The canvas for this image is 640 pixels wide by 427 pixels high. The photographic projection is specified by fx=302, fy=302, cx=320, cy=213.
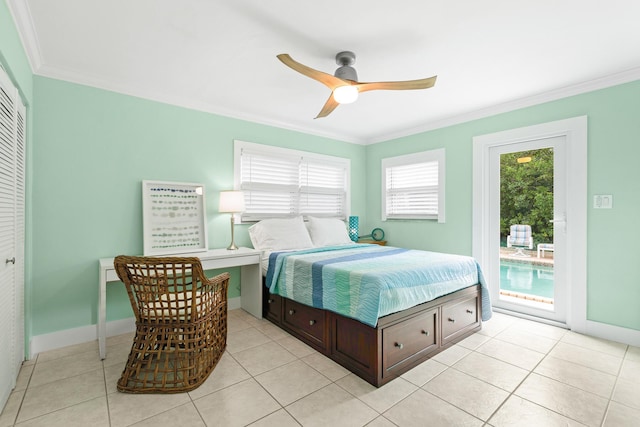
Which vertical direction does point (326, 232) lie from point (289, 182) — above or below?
below

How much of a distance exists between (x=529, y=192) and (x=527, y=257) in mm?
735

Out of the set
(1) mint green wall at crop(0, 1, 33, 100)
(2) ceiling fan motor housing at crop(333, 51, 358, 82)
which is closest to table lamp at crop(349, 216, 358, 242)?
(2) ceiling fan motor housing at crop(333, 51, 358, 82)

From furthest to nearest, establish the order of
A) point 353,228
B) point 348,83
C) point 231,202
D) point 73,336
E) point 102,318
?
point 353,228 → point 231,202 → point 73,336 → point 102,318 → point 348,83

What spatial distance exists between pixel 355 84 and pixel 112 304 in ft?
9.73

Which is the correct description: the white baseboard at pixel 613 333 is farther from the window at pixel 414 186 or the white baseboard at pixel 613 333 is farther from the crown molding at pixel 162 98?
the crown molding at pixel 162 98

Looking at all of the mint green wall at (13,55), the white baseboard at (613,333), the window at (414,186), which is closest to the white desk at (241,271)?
the mint green wall at (13,55)

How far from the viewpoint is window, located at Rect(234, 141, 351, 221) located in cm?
382

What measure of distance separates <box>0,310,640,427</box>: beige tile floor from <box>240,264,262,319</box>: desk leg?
2.28 ft

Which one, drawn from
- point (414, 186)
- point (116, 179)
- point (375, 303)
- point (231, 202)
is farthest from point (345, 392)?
point (414, 186)

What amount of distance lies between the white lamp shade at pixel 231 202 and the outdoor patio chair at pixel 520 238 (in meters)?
3.13

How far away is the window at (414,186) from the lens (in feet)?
13.6

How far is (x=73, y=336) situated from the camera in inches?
106

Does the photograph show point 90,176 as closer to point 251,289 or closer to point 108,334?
point 108,334

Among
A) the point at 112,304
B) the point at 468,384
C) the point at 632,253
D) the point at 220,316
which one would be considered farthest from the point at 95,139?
the point at 632,253
